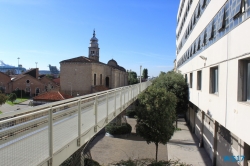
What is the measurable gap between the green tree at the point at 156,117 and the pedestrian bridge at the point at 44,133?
759 cm

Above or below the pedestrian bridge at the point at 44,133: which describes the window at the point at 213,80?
above

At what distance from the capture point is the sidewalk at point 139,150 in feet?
46.9

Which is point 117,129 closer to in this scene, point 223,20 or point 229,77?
point 229,77

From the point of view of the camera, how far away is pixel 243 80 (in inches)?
277

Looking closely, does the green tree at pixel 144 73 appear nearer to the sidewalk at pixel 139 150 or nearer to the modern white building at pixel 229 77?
the sidewalk at pixel 139 150

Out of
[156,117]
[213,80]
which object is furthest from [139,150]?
[213,80]

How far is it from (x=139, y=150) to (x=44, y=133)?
13.1 metres

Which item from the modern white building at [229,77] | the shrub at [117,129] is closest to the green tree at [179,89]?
the shrub at [117,129]

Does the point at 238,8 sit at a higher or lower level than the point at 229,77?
higher

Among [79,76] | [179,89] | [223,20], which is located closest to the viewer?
[223,20]

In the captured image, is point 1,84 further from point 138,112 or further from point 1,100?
point 138,112

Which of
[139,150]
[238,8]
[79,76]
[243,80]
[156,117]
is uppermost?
[238,8]

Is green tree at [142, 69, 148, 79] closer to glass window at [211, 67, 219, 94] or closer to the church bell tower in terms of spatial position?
the church bell tower

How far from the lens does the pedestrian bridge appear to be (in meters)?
3.17
